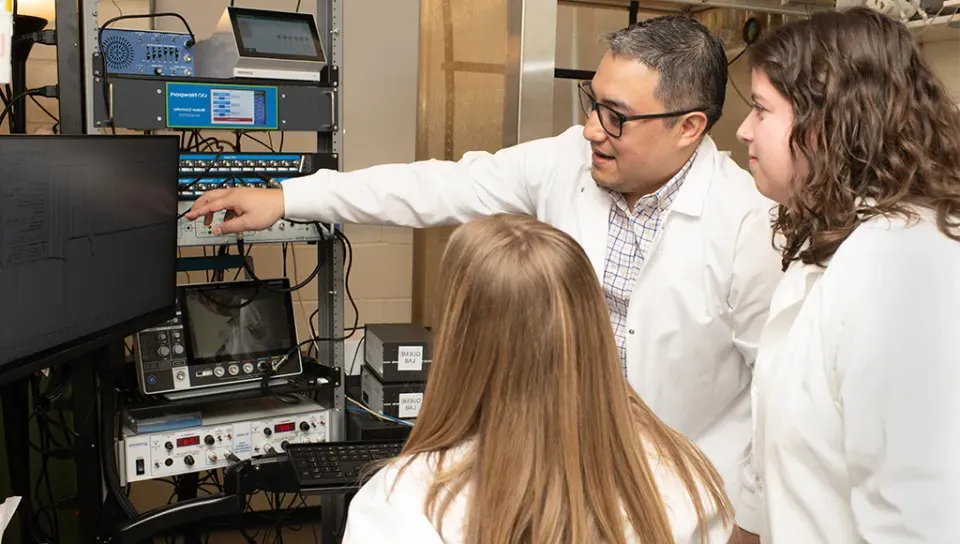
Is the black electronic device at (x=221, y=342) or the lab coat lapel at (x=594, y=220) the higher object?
the lab coat lapel at (x=594, y=220)

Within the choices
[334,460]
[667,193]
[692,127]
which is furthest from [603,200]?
[334,460]

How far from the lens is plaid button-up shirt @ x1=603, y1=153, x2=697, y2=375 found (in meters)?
1.88

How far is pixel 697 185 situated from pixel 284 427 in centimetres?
112

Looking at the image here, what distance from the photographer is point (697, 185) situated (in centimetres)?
187

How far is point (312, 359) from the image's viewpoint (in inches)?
91.6

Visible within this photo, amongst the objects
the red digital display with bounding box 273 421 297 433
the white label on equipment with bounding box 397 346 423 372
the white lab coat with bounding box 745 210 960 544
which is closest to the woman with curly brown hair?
the white lab coat with bounding box 745 210 960 544

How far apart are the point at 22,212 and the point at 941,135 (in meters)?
1.38

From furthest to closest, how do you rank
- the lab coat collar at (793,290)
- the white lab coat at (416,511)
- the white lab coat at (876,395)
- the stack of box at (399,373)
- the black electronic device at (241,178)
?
the stack of box at (399,373) → the black electronic device at (241,178) → the lab coat collar at (793,290) → the white lab coat at (876,395) → the white lab coat at (416,511)

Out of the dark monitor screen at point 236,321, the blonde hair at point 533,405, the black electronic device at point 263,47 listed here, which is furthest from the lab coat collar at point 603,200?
the blonde hair at point 533,405

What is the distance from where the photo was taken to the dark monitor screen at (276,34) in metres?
1.96

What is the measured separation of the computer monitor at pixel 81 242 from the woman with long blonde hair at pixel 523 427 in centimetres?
80

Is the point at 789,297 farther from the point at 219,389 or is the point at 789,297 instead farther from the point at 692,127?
the point at 219,389

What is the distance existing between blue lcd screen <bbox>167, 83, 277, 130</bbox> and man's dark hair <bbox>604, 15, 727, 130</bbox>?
0.79 metres

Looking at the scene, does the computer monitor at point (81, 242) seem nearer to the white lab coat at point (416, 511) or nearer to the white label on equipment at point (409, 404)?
the white label on equipment at point (409, 404)
